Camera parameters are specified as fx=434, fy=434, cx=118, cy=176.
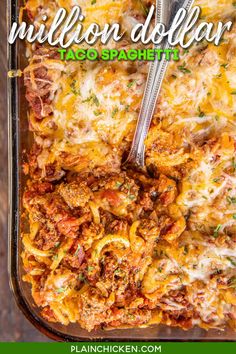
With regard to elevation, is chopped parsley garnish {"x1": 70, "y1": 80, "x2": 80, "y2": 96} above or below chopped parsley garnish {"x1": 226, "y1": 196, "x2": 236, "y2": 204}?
above

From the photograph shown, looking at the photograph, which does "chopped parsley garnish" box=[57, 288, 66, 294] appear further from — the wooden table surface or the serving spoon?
the serving spoon

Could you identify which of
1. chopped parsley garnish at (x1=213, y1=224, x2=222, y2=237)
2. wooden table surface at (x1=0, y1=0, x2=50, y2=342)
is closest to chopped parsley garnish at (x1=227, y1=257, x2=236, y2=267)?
chopped parsley garnish at (x1=213, y1=224, x2=222, y2=237)

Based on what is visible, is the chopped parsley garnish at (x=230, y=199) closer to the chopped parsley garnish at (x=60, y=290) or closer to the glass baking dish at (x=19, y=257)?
the glass baking dish at (x=19, y=257)

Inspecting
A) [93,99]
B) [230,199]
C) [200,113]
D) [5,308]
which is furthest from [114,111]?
[5,308]

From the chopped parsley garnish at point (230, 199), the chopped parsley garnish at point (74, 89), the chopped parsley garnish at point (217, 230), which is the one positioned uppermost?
the chopped parsley garnish at point (74, 89)

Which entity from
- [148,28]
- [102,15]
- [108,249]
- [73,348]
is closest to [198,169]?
[108,249]

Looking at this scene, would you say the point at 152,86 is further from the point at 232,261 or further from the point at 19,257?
the point at 19,257

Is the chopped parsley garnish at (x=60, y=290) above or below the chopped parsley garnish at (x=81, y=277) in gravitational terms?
below

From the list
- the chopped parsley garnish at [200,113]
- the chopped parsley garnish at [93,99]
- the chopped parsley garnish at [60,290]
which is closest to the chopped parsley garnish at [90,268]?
the chopped parsley garnish at [60,290]
